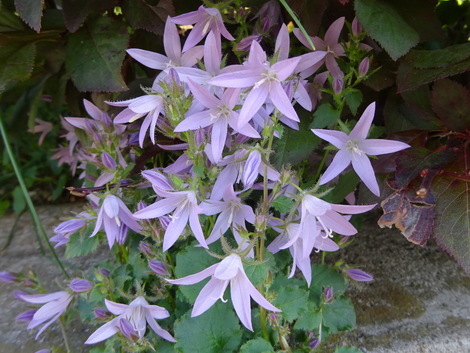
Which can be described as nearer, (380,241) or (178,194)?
(178,194)

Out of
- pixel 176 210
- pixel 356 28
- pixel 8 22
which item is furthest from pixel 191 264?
pixel 8 22


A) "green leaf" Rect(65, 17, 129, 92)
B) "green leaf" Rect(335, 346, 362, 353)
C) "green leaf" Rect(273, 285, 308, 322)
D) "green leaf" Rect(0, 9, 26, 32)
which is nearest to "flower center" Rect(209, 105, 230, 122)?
"green leaf" Rect(65, 17, 129, 92)

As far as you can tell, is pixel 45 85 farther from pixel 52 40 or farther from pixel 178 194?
pixel 178 194

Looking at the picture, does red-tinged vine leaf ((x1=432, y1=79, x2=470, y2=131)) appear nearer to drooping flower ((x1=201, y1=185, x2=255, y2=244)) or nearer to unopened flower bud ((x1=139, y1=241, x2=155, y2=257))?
drooping flower ((x1=201, y1=185, x2=255, y2=244))

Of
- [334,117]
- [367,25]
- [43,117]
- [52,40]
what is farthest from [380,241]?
[43,117]

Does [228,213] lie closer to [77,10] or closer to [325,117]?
[325,117]

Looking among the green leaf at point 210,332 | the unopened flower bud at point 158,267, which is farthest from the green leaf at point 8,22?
the green leaf at point 210,332
